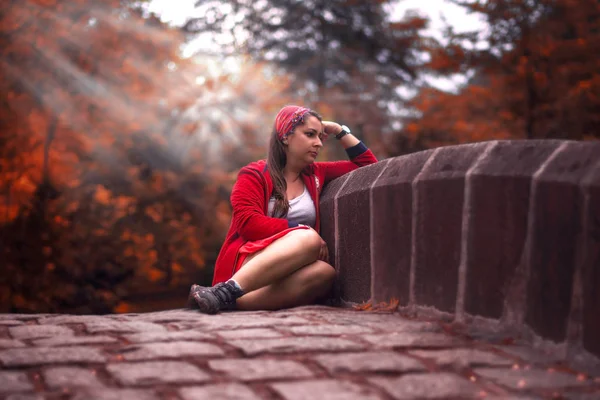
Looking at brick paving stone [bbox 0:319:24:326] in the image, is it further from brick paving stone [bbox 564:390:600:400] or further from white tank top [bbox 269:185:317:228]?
brick paving stone [bbox 564:390:600:400]

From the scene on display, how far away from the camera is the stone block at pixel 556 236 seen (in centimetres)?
234

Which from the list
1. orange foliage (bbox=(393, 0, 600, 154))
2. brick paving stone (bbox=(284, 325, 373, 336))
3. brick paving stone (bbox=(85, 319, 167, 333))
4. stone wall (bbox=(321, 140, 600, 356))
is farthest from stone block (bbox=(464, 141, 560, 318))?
orange foliage (bbox=(393, 0, 600, 154))

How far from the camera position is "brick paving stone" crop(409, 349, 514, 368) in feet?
7.60

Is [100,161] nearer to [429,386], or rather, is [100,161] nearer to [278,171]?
[278,171]

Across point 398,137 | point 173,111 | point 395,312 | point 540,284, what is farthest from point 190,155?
point 540,284

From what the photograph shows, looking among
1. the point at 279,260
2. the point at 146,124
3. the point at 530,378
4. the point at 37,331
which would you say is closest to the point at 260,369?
the point at 530,378

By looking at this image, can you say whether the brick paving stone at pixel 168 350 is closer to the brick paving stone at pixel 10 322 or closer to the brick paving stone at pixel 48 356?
the brick paving stone at pixel 48 356

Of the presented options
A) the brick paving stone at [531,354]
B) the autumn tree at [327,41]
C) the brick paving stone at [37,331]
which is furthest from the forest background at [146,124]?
the brick paving stone at [531,354]

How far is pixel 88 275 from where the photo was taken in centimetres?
970

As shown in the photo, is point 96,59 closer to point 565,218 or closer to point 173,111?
point 173,111

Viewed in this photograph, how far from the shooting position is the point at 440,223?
308 centimetres

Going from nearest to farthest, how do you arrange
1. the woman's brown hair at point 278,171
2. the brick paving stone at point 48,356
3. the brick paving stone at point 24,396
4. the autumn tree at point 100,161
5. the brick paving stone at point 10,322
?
the brick paving stone at point 24,396, the brick paving stone at point 48,356, the brick paving stone at point 10,322, the woman's brown hair at point 278,171, the autumn tree at point 100,161

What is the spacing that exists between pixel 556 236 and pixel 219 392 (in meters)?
1.19

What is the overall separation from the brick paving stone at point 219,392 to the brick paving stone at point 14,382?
1.43 feet
